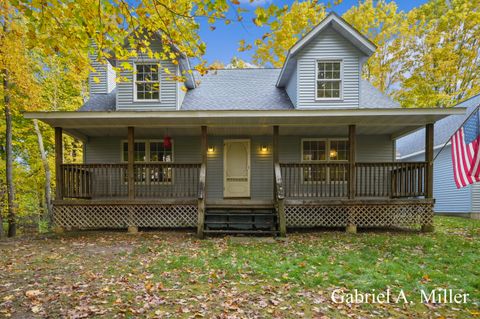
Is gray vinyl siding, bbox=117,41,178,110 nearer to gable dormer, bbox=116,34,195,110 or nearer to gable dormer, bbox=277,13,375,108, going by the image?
gable dormer, bbox=116,34,195,110

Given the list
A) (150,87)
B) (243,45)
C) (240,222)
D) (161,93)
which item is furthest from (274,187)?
(150,87)

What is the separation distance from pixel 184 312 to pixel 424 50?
20.9 meters

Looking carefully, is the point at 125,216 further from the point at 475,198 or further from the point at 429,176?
the point at 475,198

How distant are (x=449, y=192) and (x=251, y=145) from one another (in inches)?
415

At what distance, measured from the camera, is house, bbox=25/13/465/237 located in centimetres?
776

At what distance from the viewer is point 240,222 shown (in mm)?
7609

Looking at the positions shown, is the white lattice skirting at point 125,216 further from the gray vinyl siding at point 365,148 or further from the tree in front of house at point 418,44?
the tree in front of house at point 418,44

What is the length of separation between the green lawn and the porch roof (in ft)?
11.2

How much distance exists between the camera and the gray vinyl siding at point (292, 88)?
9.20 meters

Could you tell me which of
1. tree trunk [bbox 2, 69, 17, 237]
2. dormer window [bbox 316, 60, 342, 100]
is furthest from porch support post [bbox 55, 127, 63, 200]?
dormer window [bbox 316, 60, 342, 100]

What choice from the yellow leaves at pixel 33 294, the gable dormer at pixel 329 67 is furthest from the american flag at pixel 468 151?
the yellow leaves at pixel 33 294

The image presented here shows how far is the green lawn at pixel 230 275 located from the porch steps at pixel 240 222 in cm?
50

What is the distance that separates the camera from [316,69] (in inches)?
351

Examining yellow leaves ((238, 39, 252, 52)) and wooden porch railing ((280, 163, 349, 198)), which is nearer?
yellow leaves ((238, 39, 252, 52))
